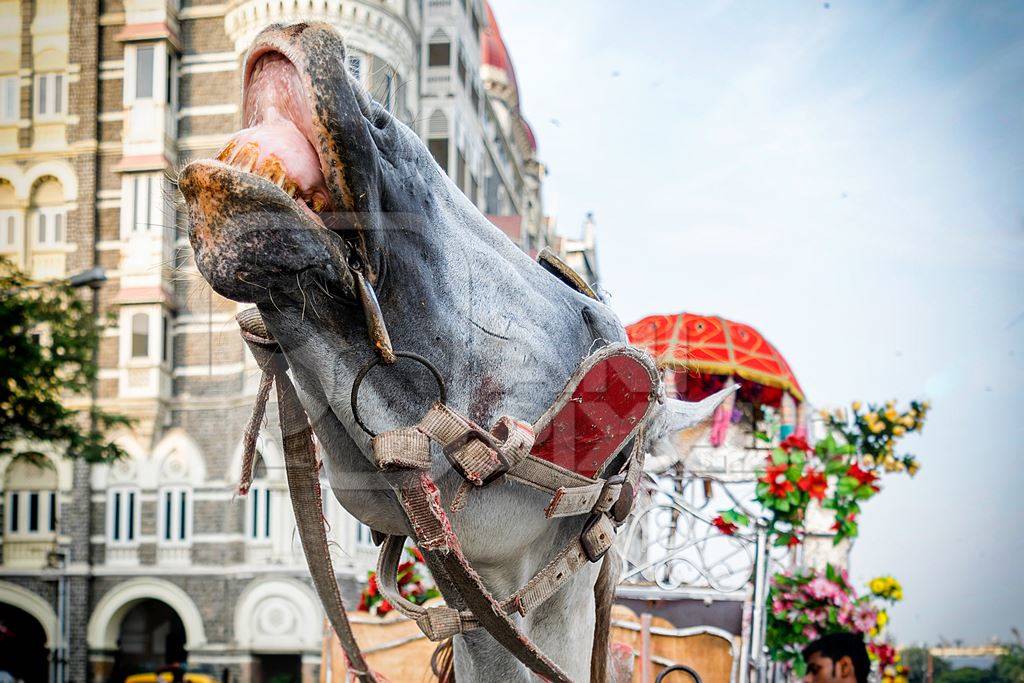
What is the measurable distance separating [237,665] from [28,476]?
5680mm

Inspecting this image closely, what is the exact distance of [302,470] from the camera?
4.26 feet

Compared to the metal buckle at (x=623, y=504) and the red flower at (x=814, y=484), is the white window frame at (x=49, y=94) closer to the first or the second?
the red flower at (x=814, y=484)

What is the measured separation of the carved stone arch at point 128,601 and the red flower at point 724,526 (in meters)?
17.8

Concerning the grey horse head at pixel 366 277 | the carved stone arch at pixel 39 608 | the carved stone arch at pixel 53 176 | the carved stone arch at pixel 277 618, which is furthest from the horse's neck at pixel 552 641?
the carved stone arch at pixel 53 176

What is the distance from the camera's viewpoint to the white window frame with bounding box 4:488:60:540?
782 inches

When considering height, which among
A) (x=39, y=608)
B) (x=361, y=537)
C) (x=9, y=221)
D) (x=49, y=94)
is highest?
(x=49, y=94)

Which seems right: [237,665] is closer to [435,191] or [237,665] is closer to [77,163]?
[77,163]

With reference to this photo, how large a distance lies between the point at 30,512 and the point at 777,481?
19.7 metres

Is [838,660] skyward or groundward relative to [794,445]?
groundward

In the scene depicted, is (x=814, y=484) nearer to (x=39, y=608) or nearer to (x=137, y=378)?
(x=137, y=378)

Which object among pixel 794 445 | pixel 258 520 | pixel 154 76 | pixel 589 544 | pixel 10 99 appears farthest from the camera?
pixel 10 99

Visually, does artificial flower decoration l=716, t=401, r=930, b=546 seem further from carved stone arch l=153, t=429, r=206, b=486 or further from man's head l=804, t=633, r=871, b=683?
carved stone arch l=153, t=429, r=206, b=486

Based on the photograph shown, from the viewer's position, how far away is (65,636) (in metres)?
19.5

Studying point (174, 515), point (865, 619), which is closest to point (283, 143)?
point (865, 619)
